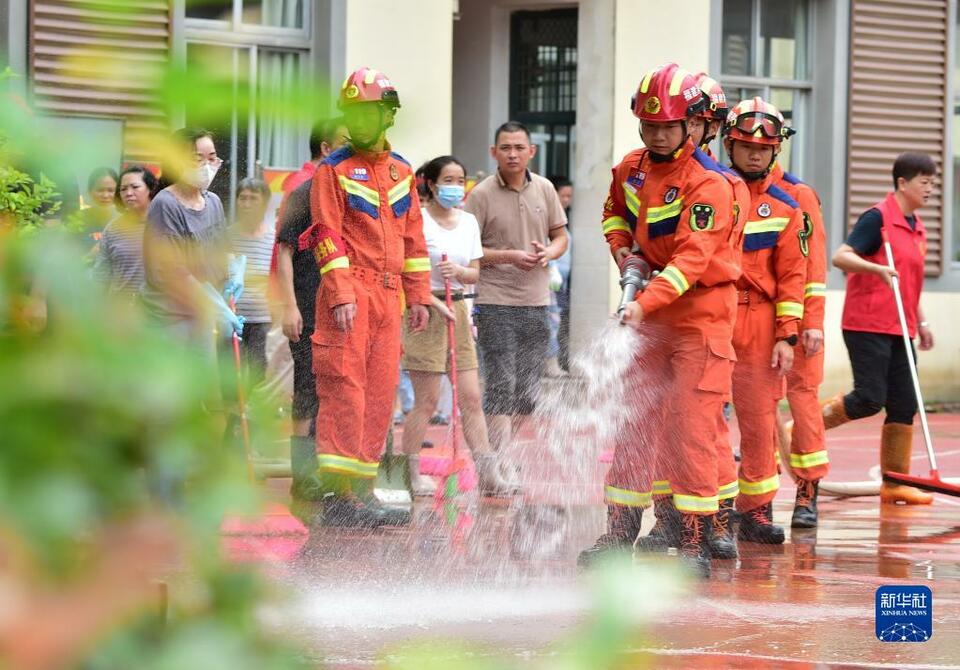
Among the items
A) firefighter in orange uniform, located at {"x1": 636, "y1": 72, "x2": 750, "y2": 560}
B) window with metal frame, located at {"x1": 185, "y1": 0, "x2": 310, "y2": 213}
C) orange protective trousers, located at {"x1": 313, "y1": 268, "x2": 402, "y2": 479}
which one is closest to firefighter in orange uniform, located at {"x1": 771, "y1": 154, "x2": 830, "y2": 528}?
firefighter in orange uniform, located at {"x1": 636, "y1": 72, "x2": 750, "y2": 560}

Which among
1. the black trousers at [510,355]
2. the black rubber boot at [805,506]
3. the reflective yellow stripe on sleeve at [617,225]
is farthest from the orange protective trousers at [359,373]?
the black rubber boot at [805,506]

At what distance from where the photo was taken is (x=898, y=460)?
8.62m

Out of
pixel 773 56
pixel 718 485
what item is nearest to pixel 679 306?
pixel 718 485

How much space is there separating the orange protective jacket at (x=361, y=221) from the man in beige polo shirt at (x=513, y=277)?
4.15ft

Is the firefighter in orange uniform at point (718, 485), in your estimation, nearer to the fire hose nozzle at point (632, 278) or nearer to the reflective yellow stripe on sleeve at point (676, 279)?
the fire hose nozzle at point (632, 278)

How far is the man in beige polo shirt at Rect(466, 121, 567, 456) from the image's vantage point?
328 inches

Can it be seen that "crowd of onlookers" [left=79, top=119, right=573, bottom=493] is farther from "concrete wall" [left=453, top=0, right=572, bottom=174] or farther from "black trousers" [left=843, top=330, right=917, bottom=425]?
"concrete wall" [left=453, top=0, right=572, bottom=174]

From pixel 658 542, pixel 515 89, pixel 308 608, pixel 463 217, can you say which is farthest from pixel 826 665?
pixel 515 89

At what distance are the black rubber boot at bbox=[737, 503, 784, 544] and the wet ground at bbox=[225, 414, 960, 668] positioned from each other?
105 mm

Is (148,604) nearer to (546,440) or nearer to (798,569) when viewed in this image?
(798,569)

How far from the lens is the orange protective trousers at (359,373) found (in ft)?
22.5

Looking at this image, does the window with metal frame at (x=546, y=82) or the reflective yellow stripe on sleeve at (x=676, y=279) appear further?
the window with metal frame at (x=546, y=82)

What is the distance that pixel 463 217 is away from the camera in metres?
8.31

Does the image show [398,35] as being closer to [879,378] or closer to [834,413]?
[834,413]
